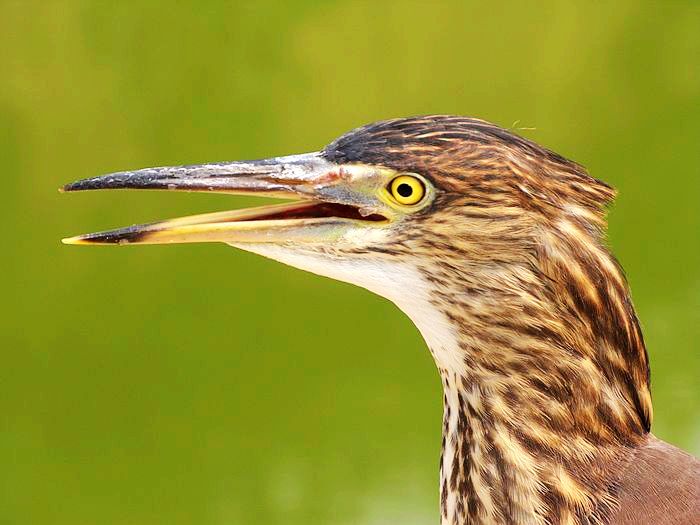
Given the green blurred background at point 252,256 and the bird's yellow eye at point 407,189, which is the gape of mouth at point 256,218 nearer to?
the bird's yellow eye at point 407,189

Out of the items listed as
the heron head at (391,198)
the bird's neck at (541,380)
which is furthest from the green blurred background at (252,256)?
the heron head at (391,198)

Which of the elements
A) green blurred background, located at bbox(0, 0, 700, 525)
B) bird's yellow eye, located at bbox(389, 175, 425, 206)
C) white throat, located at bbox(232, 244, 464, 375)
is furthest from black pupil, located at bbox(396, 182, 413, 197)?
green blurred background, located at bbox(0, 0, 700, 525)

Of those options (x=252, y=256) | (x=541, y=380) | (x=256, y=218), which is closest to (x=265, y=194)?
(x=256, y=218)

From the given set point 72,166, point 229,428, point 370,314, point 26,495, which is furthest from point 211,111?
point 26,495

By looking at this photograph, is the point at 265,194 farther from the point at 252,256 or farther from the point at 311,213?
the point at 252,256

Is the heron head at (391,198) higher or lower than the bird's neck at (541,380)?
higher

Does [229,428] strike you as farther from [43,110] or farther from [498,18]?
[498,18]

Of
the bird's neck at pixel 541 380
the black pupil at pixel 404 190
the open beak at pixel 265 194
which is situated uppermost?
the black pupil at pixel 404 190
